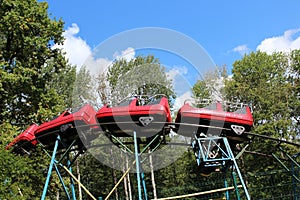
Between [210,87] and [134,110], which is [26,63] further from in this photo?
[210,87]

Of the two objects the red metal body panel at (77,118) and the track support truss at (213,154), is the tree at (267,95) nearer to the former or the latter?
the track support truss at (213,154)

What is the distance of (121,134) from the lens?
914 centimetres

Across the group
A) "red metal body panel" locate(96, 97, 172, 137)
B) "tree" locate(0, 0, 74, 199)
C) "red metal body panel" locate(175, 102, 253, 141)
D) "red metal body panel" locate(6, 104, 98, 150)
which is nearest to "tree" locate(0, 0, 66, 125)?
"tree" locate(0, 0, 74, 199)

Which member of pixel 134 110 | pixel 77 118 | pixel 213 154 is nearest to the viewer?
pixel 134 110

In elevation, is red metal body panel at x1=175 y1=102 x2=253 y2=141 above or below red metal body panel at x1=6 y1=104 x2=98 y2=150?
below

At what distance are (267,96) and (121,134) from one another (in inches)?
676

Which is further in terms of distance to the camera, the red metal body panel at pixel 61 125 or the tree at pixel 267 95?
the tree at pixel 267 95

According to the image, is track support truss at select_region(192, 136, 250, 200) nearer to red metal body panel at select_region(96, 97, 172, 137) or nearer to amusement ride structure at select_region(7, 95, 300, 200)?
amusement ride structure at select_region(7, 95, 300, 200)

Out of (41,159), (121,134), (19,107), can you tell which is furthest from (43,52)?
(121,134)

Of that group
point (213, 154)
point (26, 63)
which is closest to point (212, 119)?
point (213, 154)

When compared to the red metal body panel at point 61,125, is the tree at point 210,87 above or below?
above

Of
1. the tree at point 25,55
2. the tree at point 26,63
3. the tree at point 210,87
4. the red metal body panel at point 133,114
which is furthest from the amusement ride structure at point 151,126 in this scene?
the tree at point 210,87

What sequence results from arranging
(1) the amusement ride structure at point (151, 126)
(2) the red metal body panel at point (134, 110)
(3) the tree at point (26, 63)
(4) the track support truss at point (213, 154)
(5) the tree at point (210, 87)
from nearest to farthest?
1. (2) the red metal body panel at point (134, 110)
2. (1) the amusement ride structure at point (151, 126)
3. (4) the track support truss at point (213, 154)
4. (3) the tree at point (26, 63)
5. (5) the tree at point (210, 87)

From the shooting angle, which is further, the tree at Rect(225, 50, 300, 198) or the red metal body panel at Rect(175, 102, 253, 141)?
the tree at Rect(225, 50, 300, 198)
